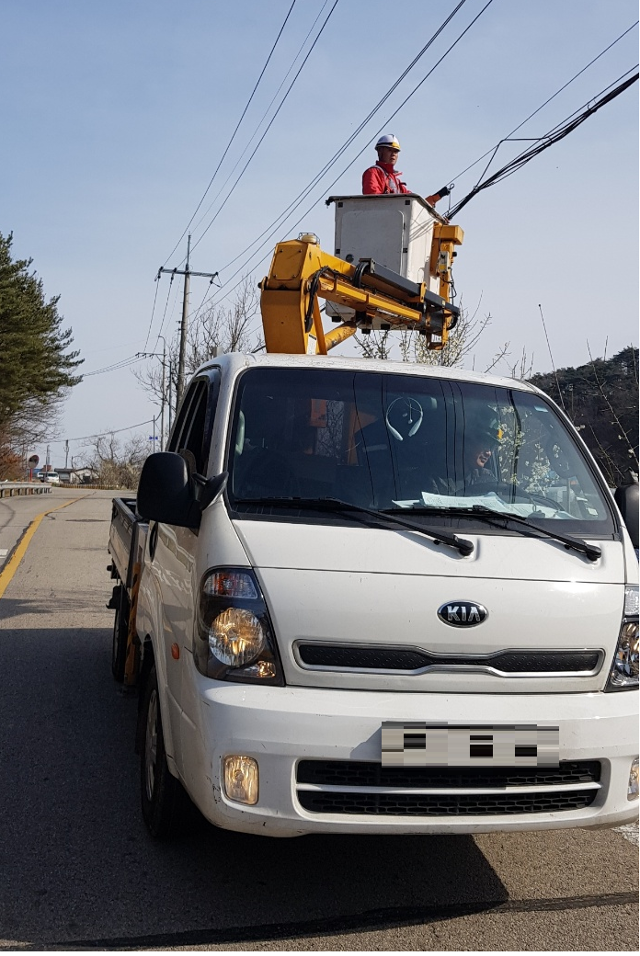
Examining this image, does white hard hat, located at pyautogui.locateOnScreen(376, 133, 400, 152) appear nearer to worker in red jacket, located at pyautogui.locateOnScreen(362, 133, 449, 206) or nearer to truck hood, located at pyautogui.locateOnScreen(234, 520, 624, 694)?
worker in red jacket, located at pyautogui.locateOnScreen(362, 133, 449, 206)

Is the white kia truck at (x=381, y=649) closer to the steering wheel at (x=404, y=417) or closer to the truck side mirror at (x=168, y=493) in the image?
the truck side mirror at (x=168, y=493)

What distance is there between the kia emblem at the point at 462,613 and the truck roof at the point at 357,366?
1.46 meters

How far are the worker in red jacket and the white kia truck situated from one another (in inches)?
219

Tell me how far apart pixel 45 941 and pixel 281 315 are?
4.39 meters

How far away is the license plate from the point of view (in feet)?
10.8

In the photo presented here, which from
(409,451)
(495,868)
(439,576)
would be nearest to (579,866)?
(495,868)

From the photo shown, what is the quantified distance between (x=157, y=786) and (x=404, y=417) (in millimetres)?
1838

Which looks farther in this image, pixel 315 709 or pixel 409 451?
pixel 409 451

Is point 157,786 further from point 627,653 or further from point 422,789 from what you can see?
point 627,653

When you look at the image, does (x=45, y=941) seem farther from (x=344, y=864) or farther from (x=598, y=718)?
(x=598, y=718)

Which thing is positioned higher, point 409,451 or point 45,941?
point 409,451

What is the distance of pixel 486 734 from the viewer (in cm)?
335

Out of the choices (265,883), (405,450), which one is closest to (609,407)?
(405,450)

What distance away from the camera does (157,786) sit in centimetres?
409
